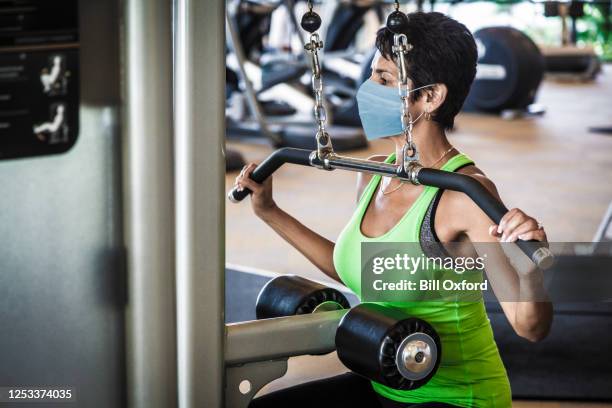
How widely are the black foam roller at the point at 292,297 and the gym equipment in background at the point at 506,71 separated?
517 cm

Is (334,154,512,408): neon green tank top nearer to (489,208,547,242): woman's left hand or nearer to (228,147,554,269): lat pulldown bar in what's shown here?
(228,147,554,269): lat pulldown bar

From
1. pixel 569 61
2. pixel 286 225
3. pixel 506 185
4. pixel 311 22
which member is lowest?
pixel 506 185

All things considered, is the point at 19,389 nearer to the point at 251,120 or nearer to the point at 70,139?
the point at 70,139

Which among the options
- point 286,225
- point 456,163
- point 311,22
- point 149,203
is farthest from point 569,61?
point 149,203

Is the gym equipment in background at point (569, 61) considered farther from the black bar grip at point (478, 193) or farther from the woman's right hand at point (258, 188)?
the black bar grip at point (478, 193)

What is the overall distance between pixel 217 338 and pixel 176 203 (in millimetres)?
193

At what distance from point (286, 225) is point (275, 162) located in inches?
6.1

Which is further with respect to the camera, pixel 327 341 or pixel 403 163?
pixel 327 341

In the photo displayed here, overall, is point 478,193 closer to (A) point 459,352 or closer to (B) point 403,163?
(B) point 403,163

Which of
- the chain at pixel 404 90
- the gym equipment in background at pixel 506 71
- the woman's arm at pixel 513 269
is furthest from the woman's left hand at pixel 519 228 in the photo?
the gym equipment in background at pixel 506 71

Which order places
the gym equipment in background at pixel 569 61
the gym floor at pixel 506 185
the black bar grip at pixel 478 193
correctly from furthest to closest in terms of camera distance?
the gym equipment in background at pixel 569 61
the gym floor at pixel 506 185
the black bar grip at pixel 478 193

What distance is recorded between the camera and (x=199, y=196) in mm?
1142

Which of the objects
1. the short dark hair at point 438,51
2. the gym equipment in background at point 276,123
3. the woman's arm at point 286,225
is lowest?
the gym equipment in background at point 276,123

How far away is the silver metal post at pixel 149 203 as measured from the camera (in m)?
1.07
